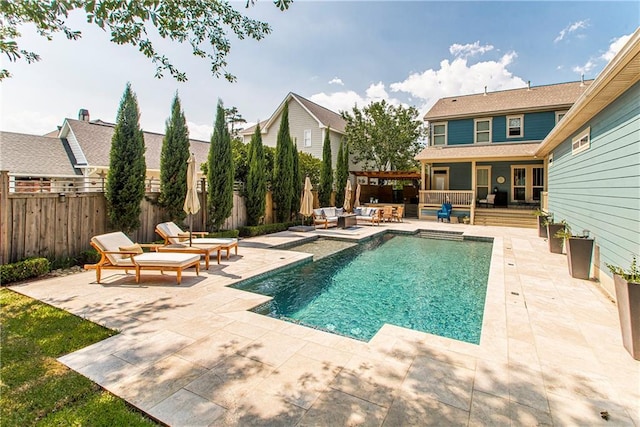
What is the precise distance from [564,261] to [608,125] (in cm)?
376

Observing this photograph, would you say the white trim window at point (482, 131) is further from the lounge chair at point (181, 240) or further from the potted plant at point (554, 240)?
the lounge chair at point (181, 240)

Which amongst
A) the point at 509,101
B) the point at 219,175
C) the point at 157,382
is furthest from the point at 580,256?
the point at 509,101

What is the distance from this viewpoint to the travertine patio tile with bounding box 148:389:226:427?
243 centimetres

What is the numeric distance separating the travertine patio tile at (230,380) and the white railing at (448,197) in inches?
671

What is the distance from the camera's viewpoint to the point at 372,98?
26.9 m

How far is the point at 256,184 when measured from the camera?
535 inches

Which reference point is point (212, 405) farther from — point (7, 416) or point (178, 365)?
point (7, 416)

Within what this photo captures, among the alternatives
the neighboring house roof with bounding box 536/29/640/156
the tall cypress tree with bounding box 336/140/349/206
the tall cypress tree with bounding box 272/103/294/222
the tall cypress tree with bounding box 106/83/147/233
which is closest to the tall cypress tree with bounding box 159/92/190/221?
the tall cypress tree with bounding box 106/83/147/233

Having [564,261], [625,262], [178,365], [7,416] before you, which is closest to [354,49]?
[564,261]

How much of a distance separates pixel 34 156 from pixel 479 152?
77.6 feet

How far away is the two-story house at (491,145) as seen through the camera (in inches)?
705

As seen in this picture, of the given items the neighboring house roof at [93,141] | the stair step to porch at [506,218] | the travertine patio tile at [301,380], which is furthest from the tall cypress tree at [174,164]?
the stair step to porch at [506,218]

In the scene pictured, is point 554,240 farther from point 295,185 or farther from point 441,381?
point 295,185

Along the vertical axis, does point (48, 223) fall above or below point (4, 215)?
below
